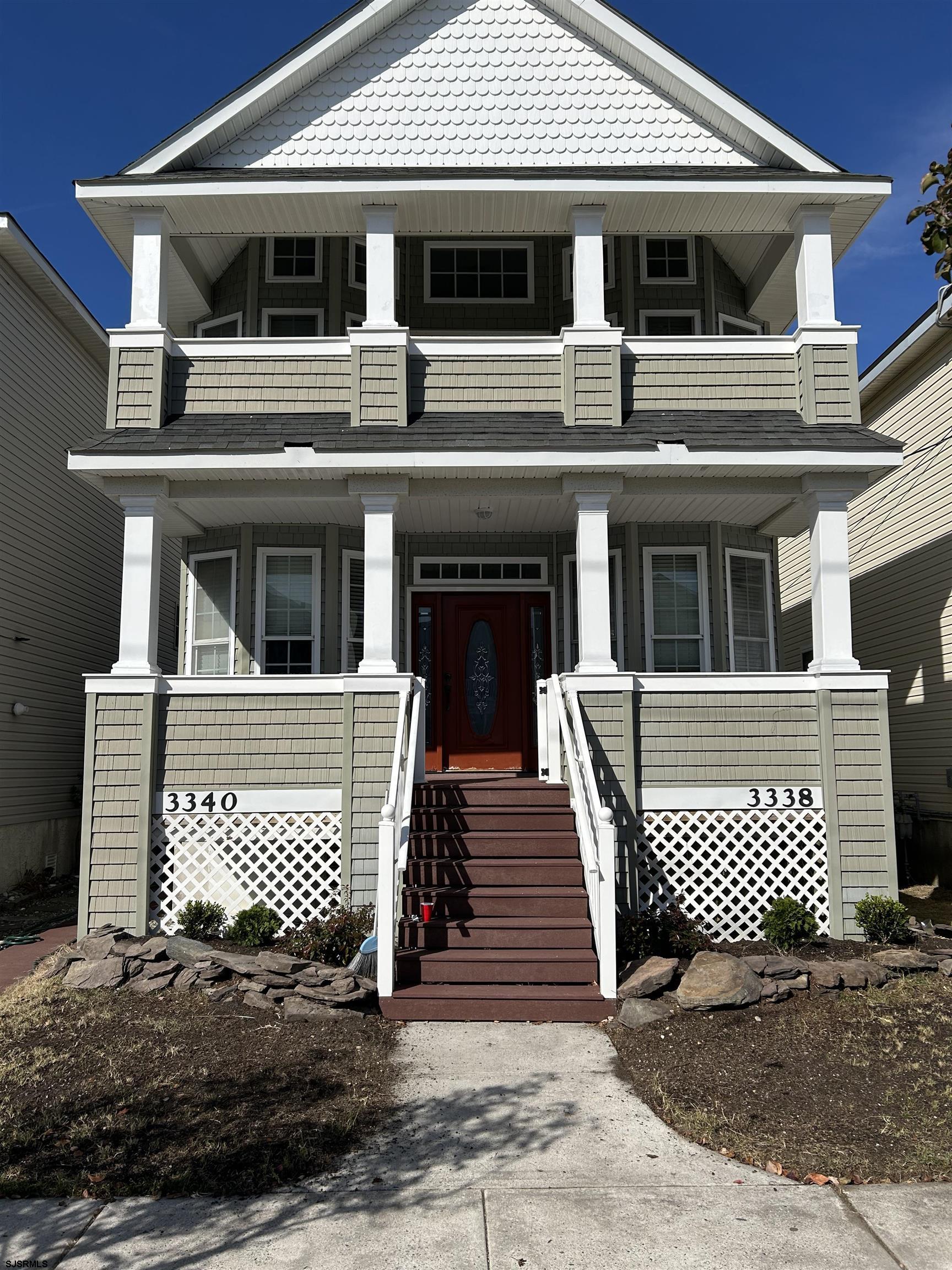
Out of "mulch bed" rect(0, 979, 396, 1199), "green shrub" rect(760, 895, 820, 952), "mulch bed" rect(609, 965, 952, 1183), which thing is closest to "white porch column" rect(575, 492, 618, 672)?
"green shrub" rect(760, 895, 820, 952)

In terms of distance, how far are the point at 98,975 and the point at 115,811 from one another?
185 cm

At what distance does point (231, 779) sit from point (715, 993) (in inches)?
191

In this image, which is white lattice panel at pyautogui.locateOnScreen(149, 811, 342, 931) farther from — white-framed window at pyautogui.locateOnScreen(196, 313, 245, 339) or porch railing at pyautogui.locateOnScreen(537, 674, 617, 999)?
white-framed window at pyautogui.locateOnScreen(196, 313, 245, 339)

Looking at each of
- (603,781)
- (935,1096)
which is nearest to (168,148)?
(603,781)

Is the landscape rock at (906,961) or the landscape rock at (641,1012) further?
the landscape rock at (906,961)

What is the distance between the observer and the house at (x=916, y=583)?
13.3 metres

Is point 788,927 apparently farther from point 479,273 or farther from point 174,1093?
point 479,273

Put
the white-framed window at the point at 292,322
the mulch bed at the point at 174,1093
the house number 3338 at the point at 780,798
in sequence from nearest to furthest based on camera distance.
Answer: the mulch bed at the point at 174,1093
the house number 3338 at the point at 780,798
the white-framed window at the point at 292,322

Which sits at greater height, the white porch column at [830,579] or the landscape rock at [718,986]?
the white porch column at [830,579]

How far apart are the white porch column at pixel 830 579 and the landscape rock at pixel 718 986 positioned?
10.8 feet

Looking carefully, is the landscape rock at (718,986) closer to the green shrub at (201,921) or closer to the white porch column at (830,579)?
the white porch column at (830,579)

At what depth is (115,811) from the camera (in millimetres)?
9398

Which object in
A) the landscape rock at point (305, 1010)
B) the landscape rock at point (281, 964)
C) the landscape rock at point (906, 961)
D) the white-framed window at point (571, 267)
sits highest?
the white-framed window at point (571, 267)

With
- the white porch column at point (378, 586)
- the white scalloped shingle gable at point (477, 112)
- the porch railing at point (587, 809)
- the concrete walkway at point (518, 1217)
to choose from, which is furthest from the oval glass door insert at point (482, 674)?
the concrete walkway at point (518, 1217)
